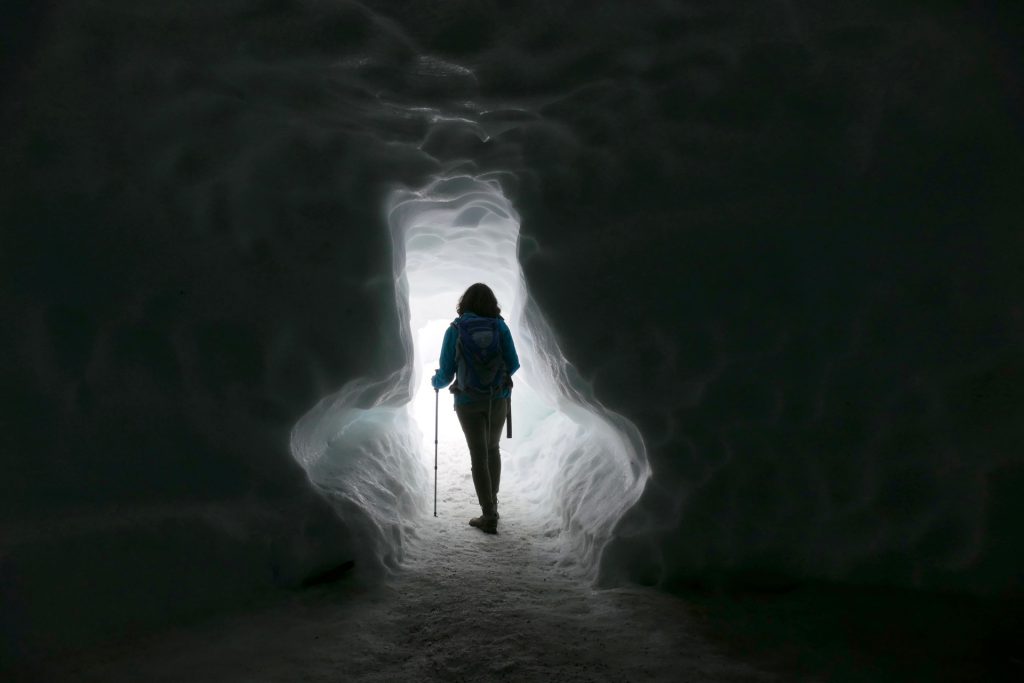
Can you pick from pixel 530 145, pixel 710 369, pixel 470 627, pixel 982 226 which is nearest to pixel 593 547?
pixel 470 627

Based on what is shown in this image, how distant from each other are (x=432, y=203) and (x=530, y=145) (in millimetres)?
1341

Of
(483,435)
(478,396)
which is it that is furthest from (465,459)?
(478,396)

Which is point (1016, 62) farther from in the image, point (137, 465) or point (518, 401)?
point (518, 401)

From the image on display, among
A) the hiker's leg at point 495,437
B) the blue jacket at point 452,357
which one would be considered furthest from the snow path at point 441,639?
the blue jacket at point 452,357

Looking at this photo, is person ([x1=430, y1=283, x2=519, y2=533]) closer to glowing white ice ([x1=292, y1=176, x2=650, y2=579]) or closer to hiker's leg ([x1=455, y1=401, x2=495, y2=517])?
hiker's leg ([x1=455, y1=401, x2=495, y2=517])

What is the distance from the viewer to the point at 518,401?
8625mm

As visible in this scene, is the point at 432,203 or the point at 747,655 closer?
the point at 747,655

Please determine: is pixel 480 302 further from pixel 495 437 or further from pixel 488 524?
pixel 488 524

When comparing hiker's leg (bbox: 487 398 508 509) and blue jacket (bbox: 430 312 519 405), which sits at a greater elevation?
blue jacket (bbox: 430 312 519 405)

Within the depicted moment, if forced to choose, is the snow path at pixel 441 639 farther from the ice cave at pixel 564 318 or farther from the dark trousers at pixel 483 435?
the dark trousers at pixel 483 435

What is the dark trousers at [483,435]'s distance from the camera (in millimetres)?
3998

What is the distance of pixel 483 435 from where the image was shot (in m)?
4.03

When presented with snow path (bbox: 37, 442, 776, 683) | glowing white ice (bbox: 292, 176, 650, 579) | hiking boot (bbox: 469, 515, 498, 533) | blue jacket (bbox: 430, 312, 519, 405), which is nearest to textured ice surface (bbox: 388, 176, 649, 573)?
glowing white ice (bbox: 292, 176, 650, 579)

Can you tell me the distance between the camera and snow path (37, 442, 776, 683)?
2.17 metres
